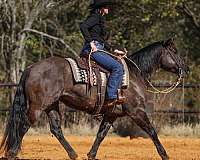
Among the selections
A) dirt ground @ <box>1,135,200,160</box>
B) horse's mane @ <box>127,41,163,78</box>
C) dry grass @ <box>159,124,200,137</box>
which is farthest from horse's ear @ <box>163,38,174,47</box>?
dry grass @ <box>159,124,200,137</box>

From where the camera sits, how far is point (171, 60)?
1197 cm

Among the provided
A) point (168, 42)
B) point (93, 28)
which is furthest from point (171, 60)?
point (93, 28)

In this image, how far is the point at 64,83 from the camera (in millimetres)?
10828

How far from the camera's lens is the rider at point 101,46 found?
11.1m

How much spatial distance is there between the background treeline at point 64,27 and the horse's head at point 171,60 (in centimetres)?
768

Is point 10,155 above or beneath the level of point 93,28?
beneath

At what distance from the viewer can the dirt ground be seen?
13.1 m

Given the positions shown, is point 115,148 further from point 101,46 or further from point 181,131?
point 181,131

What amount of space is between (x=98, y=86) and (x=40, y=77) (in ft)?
3.64

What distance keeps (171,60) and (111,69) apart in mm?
1466

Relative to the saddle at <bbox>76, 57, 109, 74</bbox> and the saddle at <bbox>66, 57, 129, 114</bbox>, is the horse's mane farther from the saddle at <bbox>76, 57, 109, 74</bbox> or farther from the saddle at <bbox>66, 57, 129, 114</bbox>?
the saddle at <bbox>76, 57, 109, 74</bbox>

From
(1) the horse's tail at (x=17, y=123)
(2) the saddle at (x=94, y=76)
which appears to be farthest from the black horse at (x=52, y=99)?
(2) the saddle at (x=94, y=76)

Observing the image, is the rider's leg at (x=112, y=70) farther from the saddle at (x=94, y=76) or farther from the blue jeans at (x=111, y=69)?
the saddle at (x=94, y=76)

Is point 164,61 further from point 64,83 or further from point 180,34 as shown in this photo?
point 180,34
